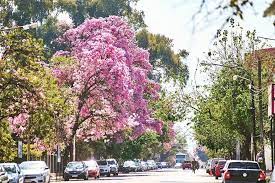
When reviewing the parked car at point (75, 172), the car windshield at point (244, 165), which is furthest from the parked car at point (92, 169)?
the car windshield at point (244, 165)

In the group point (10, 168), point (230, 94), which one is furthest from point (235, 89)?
point (10, 168)

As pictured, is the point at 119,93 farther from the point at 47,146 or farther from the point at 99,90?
the point at 47,146

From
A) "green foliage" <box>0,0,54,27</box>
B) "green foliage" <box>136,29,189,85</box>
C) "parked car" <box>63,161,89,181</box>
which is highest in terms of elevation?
"green foliage" <box>0,0,54,27</box>

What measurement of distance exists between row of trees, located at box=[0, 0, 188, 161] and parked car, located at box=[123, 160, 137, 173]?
180 centimetres

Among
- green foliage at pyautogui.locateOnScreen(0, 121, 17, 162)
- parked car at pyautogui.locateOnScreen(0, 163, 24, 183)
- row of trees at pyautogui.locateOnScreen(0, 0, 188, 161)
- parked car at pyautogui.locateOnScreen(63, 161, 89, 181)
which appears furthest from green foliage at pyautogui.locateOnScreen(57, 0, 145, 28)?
parked car at pyautogui.locateOnScreen(0, 163, 24, 183)

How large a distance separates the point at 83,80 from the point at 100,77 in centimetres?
138

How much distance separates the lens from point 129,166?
87.3m

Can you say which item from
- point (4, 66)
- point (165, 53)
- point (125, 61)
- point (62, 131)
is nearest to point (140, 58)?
point (125, 61)

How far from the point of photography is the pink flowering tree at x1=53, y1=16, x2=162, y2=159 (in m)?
56.8

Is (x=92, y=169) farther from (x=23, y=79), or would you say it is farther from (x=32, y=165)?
(x=23, y=79)

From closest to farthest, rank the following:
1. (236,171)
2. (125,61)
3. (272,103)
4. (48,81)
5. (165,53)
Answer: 1. (236,171)
2. (272,103)
3. (48,81)
4. (125,61)
5. (165,53)

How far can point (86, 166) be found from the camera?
55531 millimetres

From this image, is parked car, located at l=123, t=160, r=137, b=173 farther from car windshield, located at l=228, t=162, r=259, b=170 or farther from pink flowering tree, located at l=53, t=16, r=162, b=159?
car windshield, located at l=228, t=162, r=259, b=170

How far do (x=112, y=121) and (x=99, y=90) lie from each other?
2.60 meters
